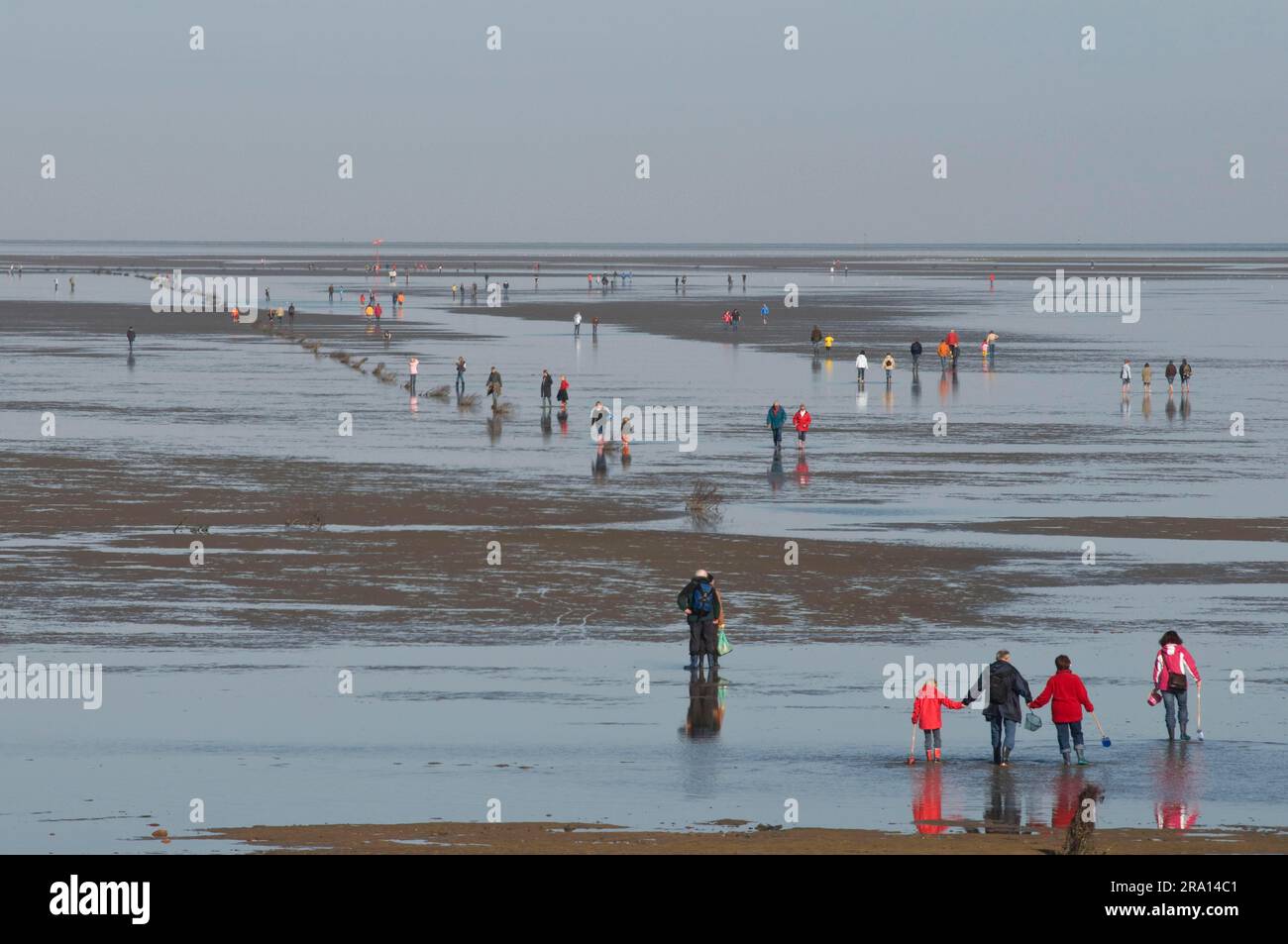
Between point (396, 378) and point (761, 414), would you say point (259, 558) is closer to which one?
point (761, 414)

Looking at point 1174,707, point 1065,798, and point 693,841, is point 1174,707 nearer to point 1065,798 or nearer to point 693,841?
point 1065,798

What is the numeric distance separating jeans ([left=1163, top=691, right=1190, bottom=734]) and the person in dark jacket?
1.91 metres

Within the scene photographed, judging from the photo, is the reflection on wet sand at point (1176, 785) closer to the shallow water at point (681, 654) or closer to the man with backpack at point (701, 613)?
the shallow water at point (681, 654)

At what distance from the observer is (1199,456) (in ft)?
166

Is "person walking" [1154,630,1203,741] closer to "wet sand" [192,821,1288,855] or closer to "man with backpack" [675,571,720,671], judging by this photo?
"wet sand" [192,821,1288,855]

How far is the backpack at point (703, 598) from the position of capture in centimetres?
2480

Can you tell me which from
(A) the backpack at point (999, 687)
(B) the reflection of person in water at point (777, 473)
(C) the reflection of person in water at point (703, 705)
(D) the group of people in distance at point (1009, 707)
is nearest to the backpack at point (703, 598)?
(C) the reflection of person in water at point (703, 705)

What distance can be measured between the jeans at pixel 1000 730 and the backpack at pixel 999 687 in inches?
8.5

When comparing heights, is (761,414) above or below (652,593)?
above

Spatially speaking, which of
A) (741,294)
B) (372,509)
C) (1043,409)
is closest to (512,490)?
(372,509)

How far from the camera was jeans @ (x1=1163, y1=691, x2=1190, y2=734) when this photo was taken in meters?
21.3

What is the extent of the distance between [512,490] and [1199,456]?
60.6 feet
